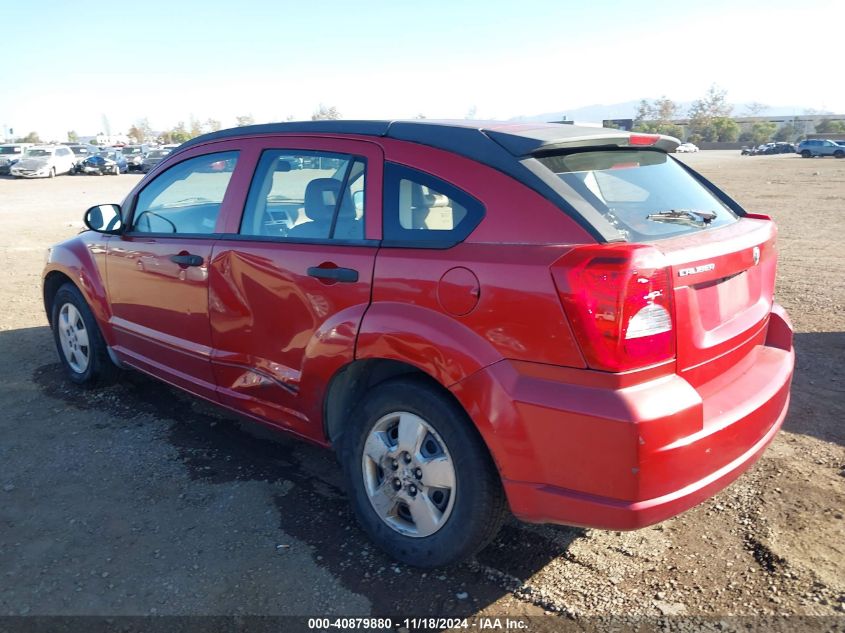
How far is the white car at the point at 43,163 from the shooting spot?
35188 mm

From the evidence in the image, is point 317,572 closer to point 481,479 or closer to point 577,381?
point 481,479

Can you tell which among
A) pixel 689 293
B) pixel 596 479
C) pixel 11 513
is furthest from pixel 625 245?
pixel 11 513

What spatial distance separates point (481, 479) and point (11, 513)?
2484mm

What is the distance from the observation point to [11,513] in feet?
11.4

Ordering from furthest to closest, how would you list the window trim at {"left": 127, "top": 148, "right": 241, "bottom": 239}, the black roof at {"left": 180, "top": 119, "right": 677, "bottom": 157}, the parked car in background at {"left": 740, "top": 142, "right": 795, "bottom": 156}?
the parked car in background at {"left": 740, "top": 142, "right": 795, "bottom": 156}, the window trim at {"left": 127, "top": 148, "right": 241, "bottom": 239}, the black roof at {"left": 180, "top": 119, "right": 677, "bottom": 157}

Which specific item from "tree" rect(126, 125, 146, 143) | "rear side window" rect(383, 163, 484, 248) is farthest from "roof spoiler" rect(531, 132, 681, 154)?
"tree" rect(126, 125, 146, 143)

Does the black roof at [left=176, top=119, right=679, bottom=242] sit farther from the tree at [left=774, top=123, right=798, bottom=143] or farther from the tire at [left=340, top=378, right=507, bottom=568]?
the tree at [left=774, top=123, right=798, bottom=143]

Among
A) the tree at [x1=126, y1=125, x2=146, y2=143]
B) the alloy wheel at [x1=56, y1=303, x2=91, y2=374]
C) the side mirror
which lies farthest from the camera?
the tree at [x1=126, y1=125, x2=146, y2=143]

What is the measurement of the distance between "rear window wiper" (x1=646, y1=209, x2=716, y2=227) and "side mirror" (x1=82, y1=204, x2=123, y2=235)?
11.3 feet

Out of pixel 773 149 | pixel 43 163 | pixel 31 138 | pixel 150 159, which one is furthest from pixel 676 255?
pixel 31 138

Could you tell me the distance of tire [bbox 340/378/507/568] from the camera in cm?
268

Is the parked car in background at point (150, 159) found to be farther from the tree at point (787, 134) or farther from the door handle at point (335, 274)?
the tree at point (787, 134)

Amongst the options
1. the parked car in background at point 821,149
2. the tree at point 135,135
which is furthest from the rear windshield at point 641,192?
the tree at point 135,135

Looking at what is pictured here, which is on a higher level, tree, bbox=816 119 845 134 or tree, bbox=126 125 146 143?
tree, bbox=126 125 146 143
